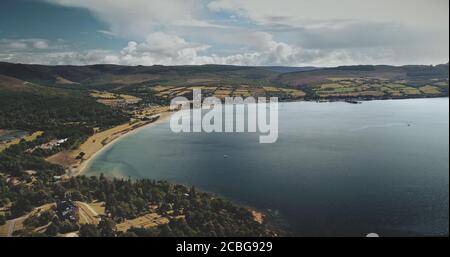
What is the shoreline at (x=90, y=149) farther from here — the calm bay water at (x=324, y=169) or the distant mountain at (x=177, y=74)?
the distant mountain at (x=177, y=74)

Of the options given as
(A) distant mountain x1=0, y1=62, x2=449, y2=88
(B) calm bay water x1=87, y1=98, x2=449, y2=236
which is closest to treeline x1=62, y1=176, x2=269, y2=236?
(B) calm bay water x1=87, y1=98, x2=449, y2=236

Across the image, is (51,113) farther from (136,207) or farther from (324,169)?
(324,169)

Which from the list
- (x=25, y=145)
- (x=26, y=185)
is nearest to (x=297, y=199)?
(x=26, y=185)

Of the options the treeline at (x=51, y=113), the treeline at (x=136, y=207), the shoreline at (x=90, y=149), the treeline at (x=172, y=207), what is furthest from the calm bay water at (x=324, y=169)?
the treeline at (x=51, y=113)

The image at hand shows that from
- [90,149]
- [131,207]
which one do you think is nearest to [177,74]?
[90,149]

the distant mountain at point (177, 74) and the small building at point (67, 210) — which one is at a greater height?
the distant mountain at point (177, 74)

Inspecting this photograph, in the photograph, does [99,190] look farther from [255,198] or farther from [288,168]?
[288,168]
